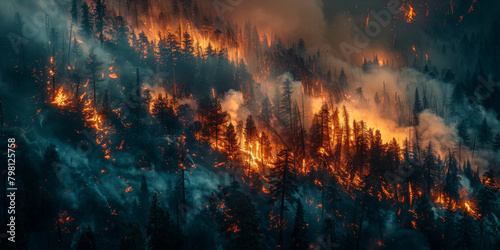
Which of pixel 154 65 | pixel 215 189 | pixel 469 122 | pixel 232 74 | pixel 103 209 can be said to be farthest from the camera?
pixel 469 122

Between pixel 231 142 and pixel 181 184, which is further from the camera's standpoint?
pixel 231 142

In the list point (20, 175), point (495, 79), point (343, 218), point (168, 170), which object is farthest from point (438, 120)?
→ point (20, 175)

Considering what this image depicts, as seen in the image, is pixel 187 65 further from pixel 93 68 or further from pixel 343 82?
pixel 343 82

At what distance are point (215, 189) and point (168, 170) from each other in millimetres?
11571

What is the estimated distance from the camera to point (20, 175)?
49.1 meters

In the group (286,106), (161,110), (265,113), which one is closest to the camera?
(161,110)

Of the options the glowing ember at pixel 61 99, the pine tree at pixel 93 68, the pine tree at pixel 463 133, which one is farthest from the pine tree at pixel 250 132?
the pine tree at pixel 463 133

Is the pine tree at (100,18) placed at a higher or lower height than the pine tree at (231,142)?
higher

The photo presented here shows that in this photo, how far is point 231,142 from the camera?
223 feet

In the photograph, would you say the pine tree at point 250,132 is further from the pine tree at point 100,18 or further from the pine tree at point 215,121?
the pine tree at point 100,18

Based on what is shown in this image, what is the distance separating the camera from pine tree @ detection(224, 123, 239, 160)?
223ft

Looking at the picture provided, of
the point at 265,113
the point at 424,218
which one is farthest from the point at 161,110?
the point at 424,218

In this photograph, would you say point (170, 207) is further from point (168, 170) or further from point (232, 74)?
point (232, 74)

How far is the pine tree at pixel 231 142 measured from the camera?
6806 cm
